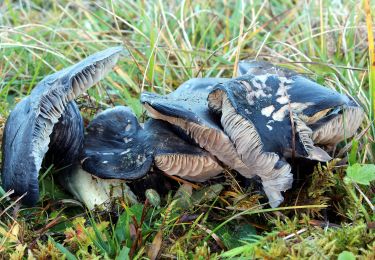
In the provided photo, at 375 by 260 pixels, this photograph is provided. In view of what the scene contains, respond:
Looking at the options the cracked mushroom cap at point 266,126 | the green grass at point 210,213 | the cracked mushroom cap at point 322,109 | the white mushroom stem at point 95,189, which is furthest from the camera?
the white mushroom stem at point 95,189

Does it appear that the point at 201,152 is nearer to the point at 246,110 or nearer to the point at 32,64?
the point at 246,110

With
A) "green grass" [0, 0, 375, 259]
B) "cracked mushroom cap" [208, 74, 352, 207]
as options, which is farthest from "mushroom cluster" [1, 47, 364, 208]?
"green grass" [0, 0, 375, 259]

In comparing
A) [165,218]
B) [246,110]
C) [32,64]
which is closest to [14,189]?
[165,218]

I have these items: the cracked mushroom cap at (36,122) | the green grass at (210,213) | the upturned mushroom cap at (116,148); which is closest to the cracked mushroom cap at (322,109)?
the green grass at (210,213)

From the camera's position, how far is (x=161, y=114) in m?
1.86

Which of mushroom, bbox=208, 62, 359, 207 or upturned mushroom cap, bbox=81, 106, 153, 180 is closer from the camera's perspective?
mushroom, bbox=208, 62, 359, 207

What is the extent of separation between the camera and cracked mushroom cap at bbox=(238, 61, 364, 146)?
1880 millimetres

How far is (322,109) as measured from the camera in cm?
187

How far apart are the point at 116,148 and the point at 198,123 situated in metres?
0.47

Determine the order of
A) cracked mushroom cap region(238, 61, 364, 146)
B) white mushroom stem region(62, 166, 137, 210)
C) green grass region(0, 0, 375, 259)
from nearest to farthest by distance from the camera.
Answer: green grass region(0, 0, 375, 259), cracked mushroom cap region(238, 61, 364, 146), white mushroom stem region(62, 166, 137, 210)

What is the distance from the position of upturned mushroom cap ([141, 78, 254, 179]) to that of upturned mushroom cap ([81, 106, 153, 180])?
17cm

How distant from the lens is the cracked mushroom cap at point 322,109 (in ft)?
6.17

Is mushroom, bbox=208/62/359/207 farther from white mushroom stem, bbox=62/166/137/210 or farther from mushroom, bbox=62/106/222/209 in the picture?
white mushroom stem, bbox=62/166/137/210

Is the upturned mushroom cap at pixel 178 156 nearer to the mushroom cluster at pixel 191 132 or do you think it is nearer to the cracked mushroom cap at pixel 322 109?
the mushroom cluster at pixel 191 132
